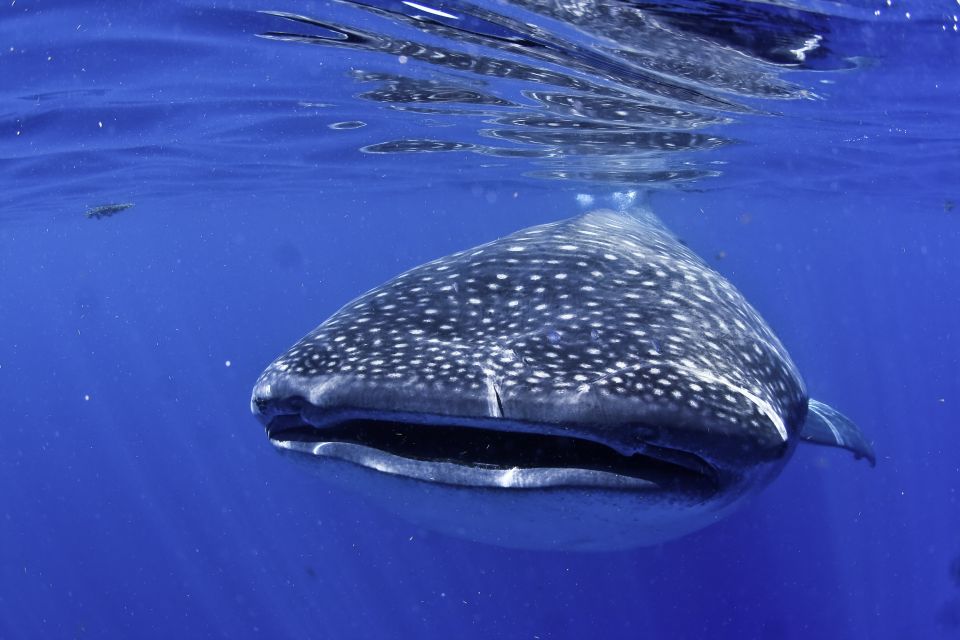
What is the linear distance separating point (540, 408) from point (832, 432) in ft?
11.5

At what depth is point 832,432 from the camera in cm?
525

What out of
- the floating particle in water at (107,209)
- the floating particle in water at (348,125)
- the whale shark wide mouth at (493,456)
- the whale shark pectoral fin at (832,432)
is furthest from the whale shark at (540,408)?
the floating particle in water at (107,209)

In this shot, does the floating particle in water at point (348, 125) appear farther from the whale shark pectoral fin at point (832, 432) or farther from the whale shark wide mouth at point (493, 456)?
the whale shark wide mouth at point (493, 456)

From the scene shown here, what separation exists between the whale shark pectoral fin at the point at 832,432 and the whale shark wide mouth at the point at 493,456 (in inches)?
92.2

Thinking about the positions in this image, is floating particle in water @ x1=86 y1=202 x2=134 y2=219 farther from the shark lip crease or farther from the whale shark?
the shark lip crease

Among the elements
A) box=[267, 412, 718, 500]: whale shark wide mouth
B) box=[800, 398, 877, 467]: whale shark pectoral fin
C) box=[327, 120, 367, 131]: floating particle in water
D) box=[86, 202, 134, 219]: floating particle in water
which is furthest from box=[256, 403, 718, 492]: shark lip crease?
box=[86, 202, 134, 219]: floating particle in water

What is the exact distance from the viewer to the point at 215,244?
5625 cm

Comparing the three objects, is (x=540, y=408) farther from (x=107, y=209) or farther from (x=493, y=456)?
(x=107, y=209)

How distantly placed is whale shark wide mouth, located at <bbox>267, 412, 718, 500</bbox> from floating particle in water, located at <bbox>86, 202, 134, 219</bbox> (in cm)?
2586

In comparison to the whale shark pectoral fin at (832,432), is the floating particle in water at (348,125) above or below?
above

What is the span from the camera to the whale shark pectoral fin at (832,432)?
16.7ft

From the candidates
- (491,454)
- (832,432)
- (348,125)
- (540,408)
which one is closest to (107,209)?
(348,125)

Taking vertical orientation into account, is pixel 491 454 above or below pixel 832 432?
above

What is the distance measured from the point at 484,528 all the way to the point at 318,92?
9.51 meters
